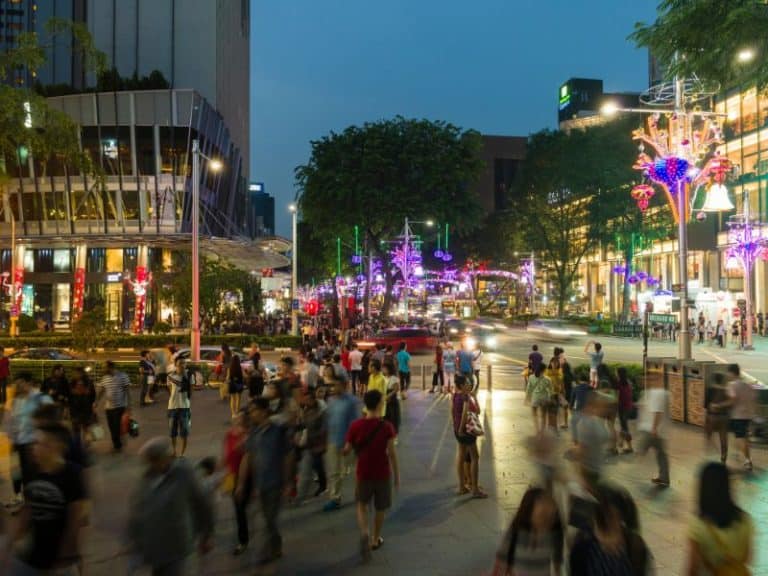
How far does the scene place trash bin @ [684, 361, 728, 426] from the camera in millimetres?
14148

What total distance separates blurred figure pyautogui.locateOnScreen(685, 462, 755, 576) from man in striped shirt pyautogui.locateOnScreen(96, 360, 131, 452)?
9.88 m

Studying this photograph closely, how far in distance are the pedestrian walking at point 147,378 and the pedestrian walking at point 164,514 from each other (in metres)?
14.4

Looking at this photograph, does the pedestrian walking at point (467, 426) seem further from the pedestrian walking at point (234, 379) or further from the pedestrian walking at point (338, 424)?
the pedestrian walking at point (234, 379)

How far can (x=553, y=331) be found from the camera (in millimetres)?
45250

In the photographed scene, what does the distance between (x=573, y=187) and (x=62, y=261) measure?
41980 millimetres

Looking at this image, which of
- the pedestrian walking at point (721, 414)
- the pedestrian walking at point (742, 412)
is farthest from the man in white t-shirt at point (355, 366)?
the pedestrian walking at point (742, 412)

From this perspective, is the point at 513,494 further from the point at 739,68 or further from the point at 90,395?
the point at 739,68

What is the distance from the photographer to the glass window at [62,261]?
58.6m

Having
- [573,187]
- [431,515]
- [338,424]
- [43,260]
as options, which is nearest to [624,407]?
[431,515]

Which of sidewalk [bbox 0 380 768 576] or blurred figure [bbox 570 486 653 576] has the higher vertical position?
blurred figure [bbox 570 486 653 576]

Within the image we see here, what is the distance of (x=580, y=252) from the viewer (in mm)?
61156

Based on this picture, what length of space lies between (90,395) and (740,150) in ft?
187

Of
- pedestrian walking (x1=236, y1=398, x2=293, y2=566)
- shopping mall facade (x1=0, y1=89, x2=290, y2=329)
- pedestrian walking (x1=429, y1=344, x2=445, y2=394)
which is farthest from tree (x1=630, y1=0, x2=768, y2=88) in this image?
shopping mall facade (x1=0, y1=89, x2=290, y2=329)

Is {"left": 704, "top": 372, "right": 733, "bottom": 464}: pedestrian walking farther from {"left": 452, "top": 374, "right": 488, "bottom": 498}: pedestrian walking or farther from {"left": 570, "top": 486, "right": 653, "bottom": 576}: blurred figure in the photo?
{"left": 570, "top": 486, "right": 653, "bottom": 576}: blurred figure
